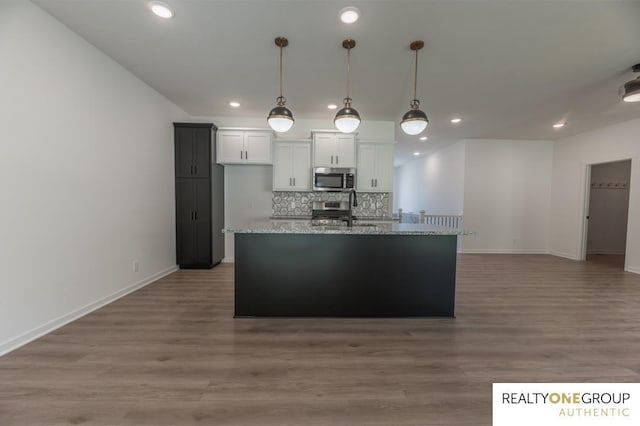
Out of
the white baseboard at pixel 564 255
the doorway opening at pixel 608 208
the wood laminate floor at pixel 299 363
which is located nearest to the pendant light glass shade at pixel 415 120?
the wood laminate floor at pixel 299 363

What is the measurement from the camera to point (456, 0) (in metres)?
2.13

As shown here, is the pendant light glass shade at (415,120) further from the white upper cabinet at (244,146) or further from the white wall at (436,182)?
the white wall at (436,182)

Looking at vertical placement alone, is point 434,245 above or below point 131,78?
below

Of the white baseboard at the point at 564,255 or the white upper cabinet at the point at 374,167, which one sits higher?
the white upper cabinet at the point at 374,167

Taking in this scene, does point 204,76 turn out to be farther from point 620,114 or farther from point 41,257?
point 620,114

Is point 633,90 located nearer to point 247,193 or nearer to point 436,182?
point 436,182

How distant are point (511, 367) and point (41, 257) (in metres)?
4.01

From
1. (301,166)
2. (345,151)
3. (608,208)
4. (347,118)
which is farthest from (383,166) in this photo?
(608,208)

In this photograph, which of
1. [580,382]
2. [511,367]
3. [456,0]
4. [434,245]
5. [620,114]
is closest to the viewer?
[580,382]

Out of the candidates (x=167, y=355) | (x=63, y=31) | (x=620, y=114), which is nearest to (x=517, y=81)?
(x=620, y=114)

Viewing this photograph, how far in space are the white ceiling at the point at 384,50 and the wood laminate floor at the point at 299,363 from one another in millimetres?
2834

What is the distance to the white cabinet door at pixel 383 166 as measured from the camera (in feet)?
16.7

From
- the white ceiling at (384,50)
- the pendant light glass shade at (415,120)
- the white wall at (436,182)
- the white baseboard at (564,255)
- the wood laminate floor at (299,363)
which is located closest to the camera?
the wood laminate floor at (299,363)

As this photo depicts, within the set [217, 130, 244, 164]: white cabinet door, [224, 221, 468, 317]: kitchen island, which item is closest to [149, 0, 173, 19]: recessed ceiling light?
[224, 221, 468, 317]: kitchen island
